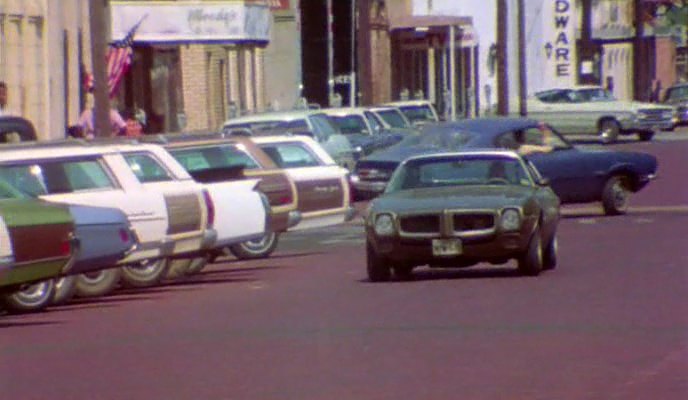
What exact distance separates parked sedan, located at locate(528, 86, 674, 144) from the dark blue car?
33269 mm

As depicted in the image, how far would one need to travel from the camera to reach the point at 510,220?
22516 millimetres

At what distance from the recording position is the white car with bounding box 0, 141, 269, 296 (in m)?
22.4

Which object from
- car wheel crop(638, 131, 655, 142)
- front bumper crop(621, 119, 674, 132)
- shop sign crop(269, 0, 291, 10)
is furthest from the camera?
car wheel crop(638, 131, 655, 142)

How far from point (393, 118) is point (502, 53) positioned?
42.2 feet

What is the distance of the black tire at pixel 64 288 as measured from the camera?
21953 mm

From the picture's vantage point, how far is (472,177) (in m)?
24.1

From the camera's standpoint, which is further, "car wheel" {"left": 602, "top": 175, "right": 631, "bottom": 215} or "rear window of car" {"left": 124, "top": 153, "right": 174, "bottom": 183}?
"car wheel" {"left": 602, "top": 175, "right": 631, "bottom": 215}

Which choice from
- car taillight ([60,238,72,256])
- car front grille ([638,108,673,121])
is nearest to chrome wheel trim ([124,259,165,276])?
car taillight ([60,238,72,256])

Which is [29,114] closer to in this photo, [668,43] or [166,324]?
[166,324]

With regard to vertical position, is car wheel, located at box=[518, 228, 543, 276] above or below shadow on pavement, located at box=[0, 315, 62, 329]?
above

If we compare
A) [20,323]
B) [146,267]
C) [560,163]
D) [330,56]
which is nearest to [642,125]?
[330,56]

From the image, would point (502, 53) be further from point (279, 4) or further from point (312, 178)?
point (312, 178)

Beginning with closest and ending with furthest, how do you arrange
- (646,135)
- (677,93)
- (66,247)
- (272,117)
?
(66,247), (272,117), (646,135), (677,93)

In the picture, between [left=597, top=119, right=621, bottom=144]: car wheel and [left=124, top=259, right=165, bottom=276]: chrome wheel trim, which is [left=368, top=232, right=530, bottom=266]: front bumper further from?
[left=597, top=119, right=621, bottom=144]: car wheel
